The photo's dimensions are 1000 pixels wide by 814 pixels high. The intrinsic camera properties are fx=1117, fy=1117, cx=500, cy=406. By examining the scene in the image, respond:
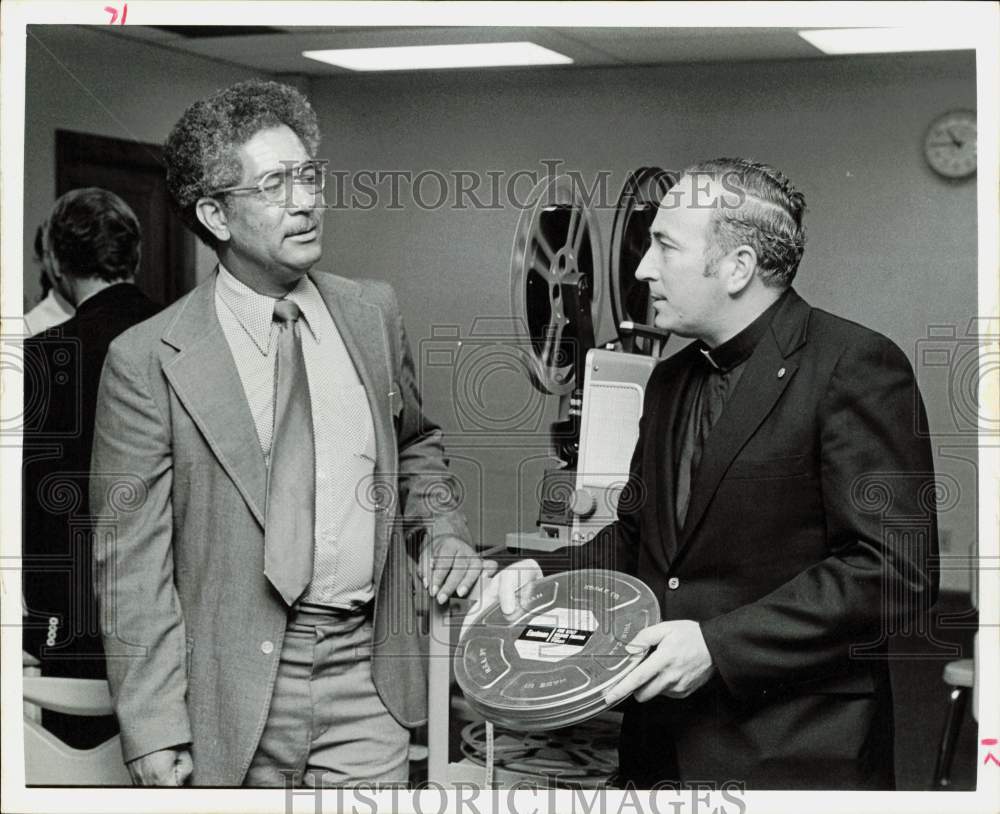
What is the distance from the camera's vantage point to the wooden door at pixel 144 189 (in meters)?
2.47

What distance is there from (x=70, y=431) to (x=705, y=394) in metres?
1.41

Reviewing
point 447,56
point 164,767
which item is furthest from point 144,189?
point 164,767

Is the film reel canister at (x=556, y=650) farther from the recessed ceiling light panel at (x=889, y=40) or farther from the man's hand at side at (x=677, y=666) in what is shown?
the recessed ceiling light panel at (x=889, y=40)

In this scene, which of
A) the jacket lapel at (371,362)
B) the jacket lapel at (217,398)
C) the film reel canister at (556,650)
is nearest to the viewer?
the film reel canister at (556,650)

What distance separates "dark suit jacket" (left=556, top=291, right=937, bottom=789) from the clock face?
1.52 ft

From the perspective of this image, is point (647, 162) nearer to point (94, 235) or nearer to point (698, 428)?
point (698, 428)

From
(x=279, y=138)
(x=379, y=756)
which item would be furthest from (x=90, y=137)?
(x=379, y=756)

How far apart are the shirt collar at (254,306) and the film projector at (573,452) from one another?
0.48 metres

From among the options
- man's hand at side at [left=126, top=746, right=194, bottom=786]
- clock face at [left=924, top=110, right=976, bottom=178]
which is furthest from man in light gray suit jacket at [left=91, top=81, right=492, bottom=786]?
clock face at [left=924, top=110, right=976, bottom=178]

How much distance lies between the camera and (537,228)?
101 inches

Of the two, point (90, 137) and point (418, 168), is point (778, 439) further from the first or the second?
point (90, 137)

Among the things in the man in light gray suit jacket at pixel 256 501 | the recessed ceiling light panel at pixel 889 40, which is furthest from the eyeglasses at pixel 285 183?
the recessed ceiling light panel at pixel 889 40

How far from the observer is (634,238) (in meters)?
2.53

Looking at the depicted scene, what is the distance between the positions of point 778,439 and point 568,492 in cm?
50
